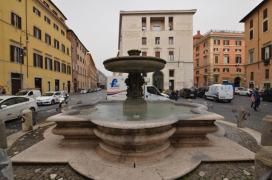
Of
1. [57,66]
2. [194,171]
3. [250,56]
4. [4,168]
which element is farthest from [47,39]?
[250,56]

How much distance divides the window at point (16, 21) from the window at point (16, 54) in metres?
2.91

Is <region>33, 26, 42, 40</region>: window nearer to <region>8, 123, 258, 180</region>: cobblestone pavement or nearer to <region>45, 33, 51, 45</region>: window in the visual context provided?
<region>45, 33, 51, 45</region>: window

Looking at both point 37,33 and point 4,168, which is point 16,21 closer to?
point 37,33

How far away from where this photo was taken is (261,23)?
30.9 m

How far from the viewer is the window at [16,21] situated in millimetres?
21500

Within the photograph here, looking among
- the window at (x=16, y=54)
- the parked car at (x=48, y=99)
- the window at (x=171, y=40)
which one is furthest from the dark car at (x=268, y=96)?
the window at (x=16, y=54)

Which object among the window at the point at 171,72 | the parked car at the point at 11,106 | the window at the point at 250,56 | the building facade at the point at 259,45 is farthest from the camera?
the window at the point at 171,72

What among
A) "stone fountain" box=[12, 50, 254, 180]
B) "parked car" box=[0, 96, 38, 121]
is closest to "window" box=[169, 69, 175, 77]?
"parked car" box=[0, 96, 38, 121]

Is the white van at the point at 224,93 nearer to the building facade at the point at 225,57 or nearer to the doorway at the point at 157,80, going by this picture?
the doorway at the point at 157,80

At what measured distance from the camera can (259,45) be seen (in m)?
31.6

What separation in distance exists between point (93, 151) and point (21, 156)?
5.25 feet

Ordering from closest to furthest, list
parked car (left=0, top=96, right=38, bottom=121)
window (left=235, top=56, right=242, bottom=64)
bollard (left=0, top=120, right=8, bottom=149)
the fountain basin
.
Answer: the fountain basin, bollard (left=0, top=120, right=8, bottom=149), parked car (left=0, top=96, right=38, bottom=121), window (left=235, top=56, right=242, bottom=64)

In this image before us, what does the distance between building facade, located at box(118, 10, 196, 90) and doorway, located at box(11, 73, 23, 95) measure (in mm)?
22816

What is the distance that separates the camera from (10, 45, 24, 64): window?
21077mm
